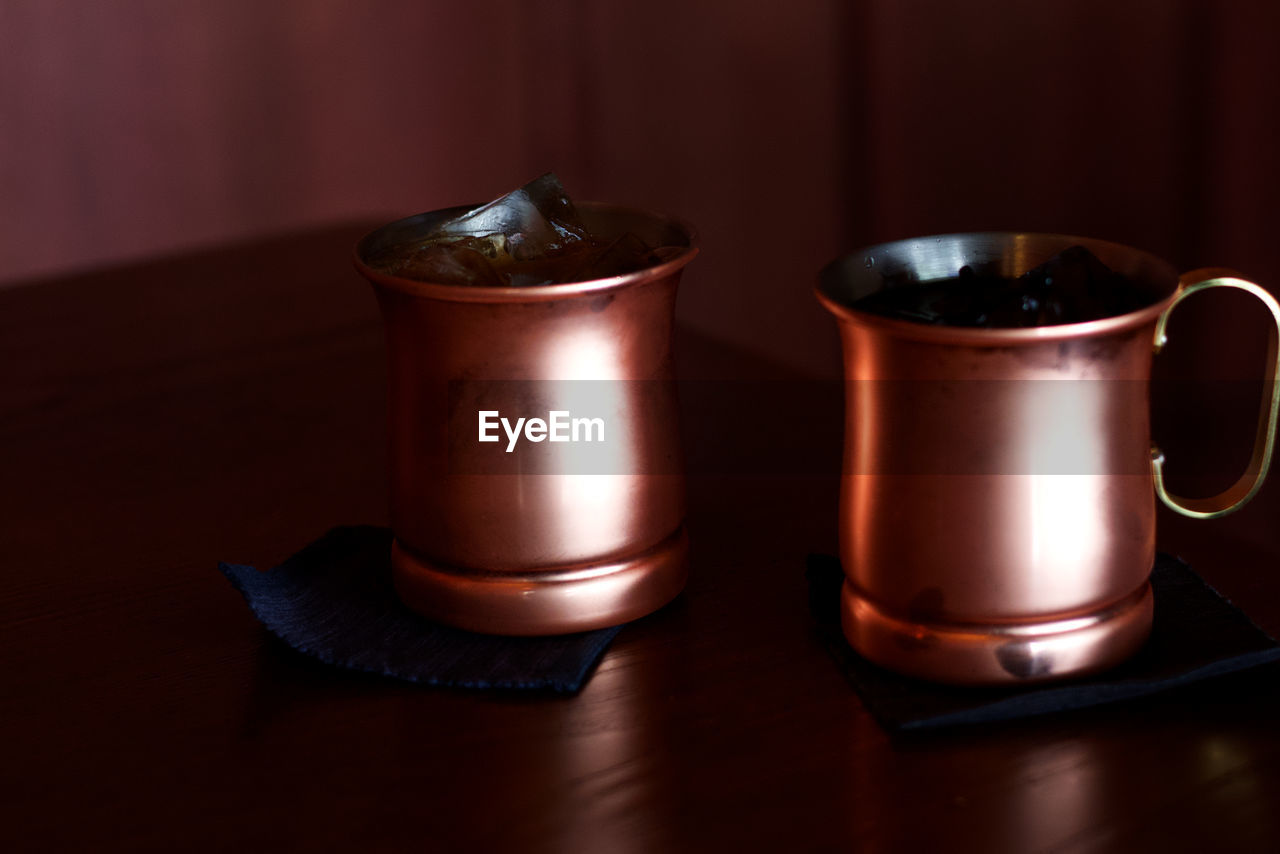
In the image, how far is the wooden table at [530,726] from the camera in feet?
1.68

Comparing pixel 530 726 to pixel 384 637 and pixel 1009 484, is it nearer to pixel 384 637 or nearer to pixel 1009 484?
pixel 384 637

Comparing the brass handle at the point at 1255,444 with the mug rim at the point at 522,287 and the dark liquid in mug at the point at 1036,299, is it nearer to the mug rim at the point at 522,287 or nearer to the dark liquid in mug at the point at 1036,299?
the dark liquid in mug at the point at 1036,299

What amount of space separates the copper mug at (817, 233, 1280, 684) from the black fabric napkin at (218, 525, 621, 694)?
14 centimetres

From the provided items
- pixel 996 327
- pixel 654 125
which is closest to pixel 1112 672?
pixel 996 327

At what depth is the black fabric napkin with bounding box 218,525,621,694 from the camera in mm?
618

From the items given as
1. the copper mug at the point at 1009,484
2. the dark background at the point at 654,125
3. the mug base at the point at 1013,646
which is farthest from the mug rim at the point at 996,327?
the dark background at the point at 654,125

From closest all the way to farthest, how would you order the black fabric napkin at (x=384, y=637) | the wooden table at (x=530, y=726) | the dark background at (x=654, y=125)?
1. the wooden table at (x=530, y=726)
2. the black fabric napkin at (x=384, y=637)
3. the dark background at (x=654, y=125)

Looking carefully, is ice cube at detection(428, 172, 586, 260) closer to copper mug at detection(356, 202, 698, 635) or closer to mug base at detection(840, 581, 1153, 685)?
copper mug at detection(356, 202, 698, 635)

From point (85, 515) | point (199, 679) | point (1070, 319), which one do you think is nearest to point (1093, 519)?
point (1070, 319)

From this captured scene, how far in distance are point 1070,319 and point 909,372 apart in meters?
0.06

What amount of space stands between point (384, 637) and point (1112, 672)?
1.06ft

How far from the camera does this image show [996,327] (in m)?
0.54

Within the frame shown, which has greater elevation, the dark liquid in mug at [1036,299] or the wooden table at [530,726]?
A: the dark liquid in mug at [1036,299]

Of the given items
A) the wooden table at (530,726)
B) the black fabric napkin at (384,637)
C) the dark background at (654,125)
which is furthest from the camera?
the dark background at (654,125)
